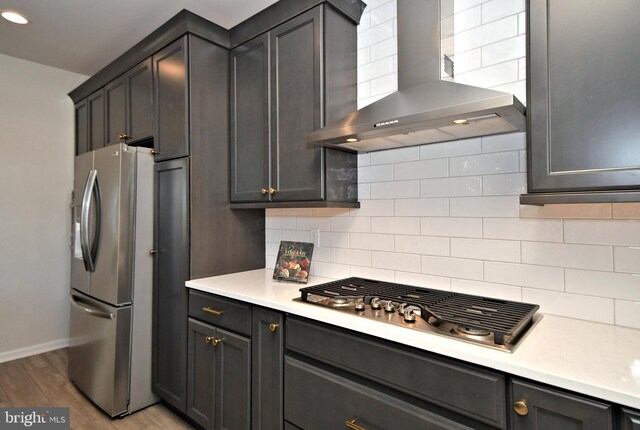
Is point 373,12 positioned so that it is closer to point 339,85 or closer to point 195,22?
point 339,85

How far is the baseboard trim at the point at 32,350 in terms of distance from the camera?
317cm

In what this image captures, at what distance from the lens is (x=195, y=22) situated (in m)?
2.18

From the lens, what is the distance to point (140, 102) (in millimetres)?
2561

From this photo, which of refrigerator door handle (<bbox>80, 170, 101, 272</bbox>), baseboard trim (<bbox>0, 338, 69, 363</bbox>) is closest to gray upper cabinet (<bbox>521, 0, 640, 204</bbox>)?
refrigerator door handle (<bbox>80, 170, 101, 272</bbox>)

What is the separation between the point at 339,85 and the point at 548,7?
103 cm

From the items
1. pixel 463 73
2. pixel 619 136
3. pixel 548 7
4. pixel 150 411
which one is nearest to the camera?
pixel 619 136

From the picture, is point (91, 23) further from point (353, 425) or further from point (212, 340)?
point (353, 425)

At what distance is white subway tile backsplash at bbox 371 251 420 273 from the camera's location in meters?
1.87

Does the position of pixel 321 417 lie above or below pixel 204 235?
below

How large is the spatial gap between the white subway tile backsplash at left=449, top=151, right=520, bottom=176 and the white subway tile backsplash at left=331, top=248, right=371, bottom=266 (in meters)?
0.68

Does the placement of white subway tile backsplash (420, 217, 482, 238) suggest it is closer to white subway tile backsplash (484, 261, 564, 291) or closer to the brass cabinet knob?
white subway tile backsplash (484, 261, 564, 291)

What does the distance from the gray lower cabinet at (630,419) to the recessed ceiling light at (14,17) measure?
12.2ft

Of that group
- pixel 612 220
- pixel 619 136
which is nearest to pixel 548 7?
pixel 619 136

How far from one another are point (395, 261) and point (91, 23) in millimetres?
2701
